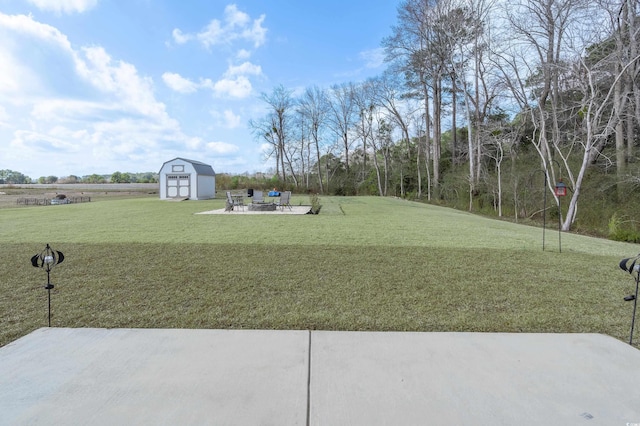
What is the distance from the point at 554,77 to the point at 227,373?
49.8 ft

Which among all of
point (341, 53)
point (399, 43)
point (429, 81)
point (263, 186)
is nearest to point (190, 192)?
point (263, 186)

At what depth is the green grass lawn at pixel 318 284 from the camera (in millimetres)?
2822

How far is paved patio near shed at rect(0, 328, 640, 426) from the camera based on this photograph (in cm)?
160

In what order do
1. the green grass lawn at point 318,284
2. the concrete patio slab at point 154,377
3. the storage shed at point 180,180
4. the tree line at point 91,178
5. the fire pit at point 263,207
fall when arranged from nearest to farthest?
the concrete patio slab at point 154,377 → the green grass lawn at point 318,284 → the fire pit at point 263,207 → the storage shed at point 180,180 → the tree line at point 91,178

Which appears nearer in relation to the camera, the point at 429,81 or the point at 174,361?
the point at 174,361

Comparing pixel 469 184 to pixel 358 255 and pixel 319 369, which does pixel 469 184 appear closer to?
pixel 358 255

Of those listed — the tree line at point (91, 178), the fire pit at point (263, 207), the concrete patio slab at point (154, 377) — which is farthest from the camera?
the tree line at point (91, 178)

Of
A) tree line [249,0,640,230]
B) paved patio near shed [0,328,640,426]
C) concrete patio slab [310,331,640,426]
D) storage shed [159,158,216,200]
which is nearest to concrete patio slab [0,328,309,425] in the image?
paved patio near shed [0,328,640,426]

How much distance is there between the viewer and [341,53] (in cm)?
2334

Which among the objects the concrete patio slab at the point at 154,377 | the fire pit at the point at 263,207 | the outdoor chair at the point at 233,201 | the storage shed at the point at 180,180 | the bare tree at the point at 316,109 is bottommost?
the concrete patio slab at the point at 154,377

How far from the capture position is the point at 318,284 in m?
3.91

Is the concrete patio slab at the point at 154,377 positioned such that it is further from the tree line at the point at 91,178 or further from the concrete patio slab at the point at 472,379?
the tree line at the point at 91,178

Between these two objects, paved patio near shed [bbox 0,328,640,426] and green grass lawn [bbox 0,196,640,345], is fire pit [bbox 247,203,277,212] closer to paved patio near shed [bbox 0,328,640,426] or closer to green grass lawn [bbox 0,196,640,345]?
green grass lawn [bbox 0,196,640,345]

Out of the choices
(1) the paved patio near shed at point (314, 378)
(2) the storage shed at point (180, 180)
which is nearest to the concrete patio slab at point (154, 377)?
(1) the paved patio near shed at point (314, 378)
